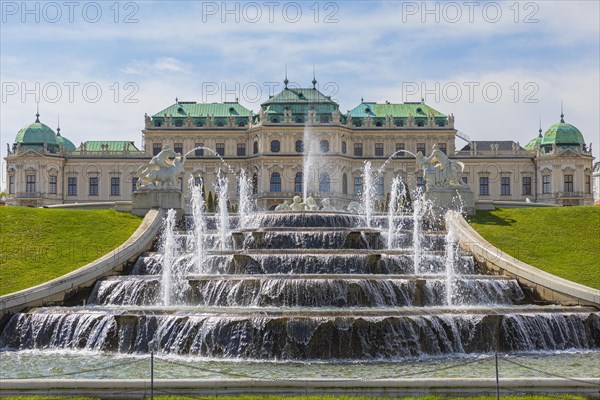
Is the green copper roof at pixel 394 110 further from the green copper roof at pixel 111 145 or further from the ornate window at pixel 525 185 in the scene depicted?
the green copper roof at pixel 111 145

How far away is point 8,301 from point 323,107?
71.8 m

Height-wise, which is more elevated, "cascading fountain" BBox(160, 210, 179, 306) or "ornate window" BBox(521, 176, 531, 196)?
"ornate window" BBox(521, 176, 531, 196)

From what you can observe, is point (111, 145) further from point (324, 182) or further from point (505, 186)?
point (505, 186)

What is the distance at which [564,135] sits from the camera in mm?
91812

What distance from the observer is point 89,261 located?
1167 inches

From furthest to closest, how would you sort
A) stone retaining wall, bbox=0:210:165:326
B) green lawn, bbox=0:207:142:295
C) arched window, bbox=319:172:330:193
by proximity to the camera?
arched window, bbox=319:172:330:193 → green lawn, bbox=0:207:142:295 → stone retaining wall, bbox=0:210:165:326

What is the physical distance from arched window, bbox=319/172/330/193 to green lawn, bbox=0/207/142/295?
2000 inches

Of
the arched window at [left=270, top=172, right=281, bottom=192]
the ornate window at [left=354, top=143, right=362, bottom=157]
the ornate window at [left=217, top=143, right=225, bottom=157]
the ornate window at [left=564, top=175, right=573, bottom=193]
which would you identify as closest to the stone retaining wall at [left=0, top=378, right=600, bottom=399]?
the arched window at [left=270, top=172, right=281, bottom=192]

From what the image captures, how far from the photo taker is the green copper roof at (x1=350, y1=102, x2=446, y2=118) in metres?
94.8

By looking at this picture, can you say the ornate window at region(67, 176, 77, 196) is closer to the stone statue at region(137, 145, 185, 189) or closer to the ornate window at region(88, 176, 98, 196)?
the ornate window at region(88, 176, 98, 196)

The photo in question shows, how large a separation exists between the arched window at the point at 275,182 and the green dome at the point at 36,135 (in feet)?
90.4

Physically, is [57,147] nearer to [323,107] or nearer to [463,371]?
[323,107]

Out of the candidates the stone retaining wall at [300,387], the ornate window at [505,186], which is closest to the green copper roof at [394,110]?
the ornate window at [505,186]

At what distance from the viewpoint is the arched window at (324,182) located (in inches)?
3521
